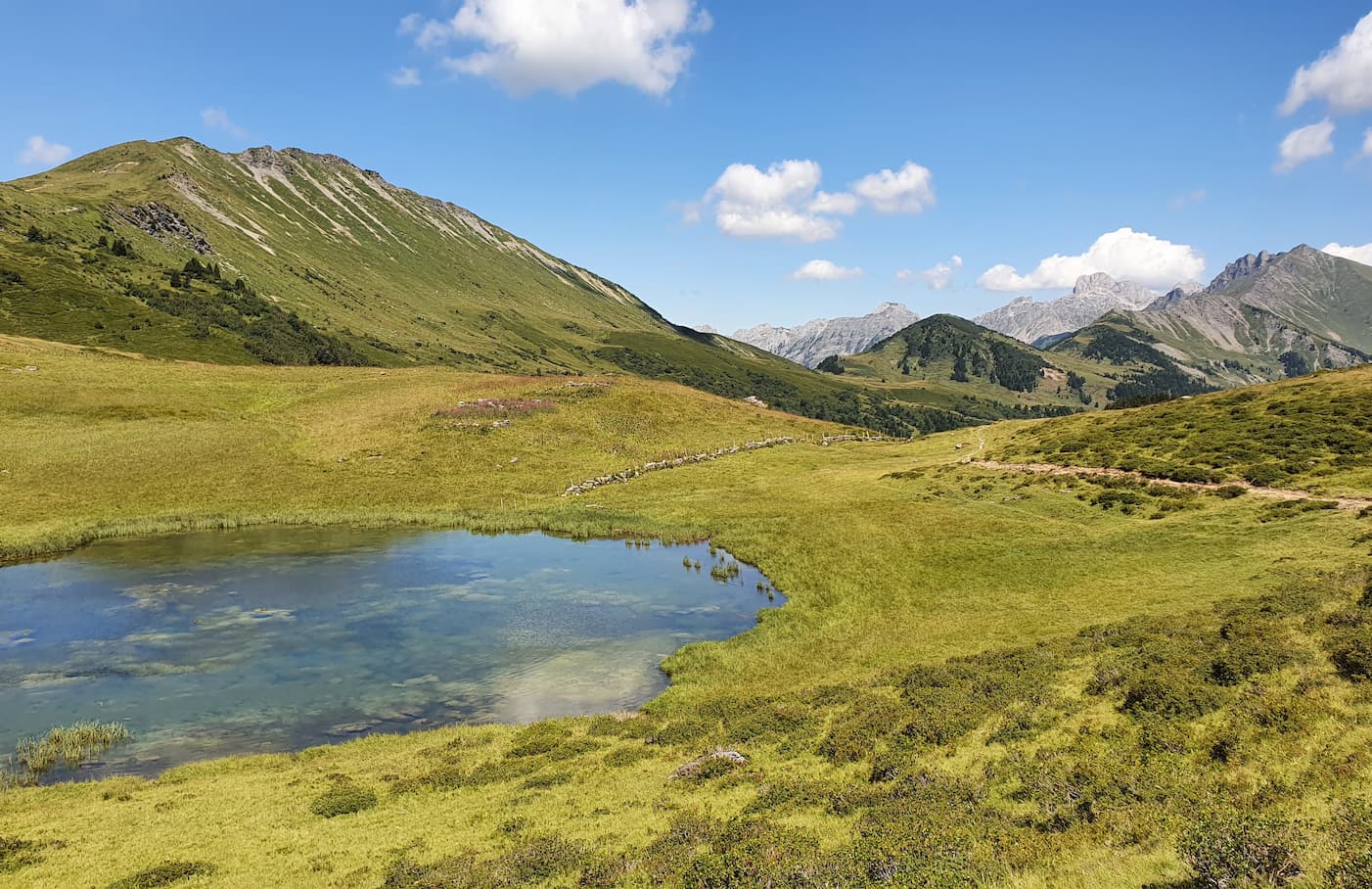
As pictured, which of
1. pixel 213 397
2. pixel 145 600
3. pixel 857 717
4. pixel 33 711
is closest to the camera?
pixel 857 717

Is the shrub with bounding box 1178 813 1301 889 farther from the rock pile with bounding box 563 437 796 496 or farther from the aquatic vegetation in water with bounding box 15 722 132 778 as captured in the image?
the rock pile with bounding box 563 437 796 496

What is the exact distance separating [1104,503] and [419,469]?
67459 mm

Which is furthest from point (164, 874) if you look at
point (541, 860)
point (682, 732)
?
point (682, 732)

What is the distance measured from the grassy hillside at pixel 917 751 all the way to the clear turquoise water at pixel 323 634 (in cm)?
303

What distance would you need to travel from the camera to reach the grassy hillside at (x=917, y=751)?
47.6ft

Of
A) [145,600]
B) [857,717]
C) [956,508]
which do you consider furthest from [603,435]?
[857,717]

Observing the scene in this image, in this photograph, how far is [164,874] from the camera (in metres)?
16.3

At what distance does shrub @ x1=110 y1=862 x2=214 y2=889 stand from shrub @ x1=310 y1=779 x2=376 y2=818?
3.45 m

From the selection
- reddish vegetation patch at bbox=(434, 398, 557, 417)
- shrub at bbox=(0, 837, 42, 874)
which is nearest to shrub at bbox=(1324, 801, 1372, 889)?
shrub at bbox=(0, 837, 42, 874)

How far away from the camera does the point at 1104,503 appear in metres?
50.7

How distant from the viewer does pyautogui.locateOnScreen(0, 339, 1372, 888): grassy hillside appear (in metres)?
14.5

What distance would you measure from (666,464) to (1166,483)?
168 ft

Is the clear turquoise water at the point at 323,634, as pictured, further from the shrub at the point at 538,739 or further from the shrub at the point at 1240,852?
the shrub at the point at 1240,852

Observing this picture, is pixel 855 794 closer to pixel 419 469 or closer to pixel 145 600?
pixel 145 600
